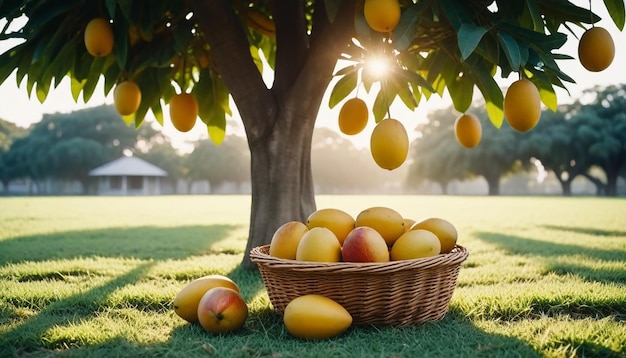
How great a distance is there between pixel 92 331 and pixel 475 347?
1.60 m

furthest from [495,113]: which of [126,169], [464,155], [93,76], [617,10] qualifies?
[126,169]

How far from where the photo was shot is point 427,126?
40438 mm

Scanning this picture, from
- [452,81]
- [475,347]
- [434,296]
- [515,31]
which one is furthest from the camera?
[452,81]

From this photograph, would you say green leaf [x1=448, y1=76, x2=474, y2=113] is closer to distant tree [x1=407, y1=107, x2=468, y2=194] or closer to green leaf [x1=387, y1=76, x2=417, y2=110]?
green leaf [x1=387, y1=76, x2=417, y2=110]

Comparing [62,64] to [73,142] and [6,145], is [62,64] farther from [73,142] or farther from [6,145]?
[6,145]

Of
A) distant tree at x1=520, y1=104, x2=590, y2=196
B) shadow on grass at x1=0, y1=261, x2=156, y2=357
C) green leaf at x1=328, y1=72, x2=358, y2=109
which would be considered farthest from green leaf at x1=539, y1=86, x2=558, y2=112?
distant tree at x1=520, y1=104, x2=590, y2=196

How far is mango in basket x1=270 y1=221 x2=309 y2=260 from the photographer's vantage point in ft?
7.38

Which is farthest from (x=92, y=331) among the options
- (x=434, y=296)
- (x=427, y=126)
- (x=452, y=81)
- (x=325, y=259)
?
(x=427, y=126)

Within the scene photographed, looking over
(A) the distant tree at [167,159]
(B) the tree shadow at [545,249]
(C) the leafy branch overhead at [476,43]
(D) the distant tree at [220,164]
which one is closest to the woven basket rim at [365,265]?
(C) the leafy branch overhead at [476,43]

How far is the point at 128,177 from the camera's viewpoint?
4269 cm

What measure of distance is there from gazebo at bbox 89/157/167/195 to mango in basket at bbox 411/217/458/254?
129 ft

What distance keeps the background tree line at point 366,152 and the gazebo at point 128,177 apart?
2.42 m

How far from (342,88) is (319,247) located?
1.51 m

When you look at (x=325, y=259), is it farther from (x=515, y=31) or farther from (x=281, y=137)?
(x=281, y=137)
